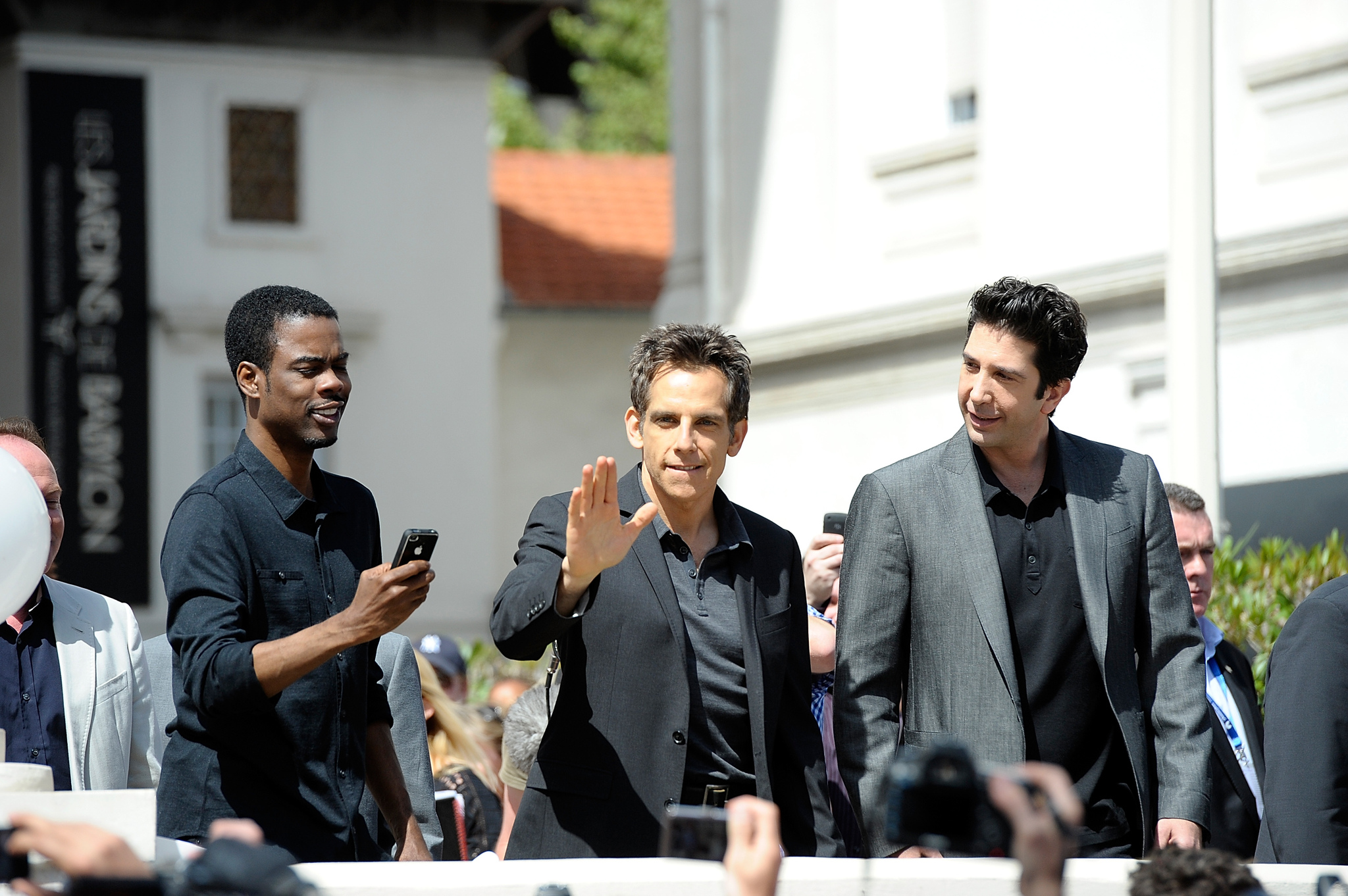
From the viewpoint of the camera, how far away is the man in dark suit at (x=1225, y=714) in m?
4.87

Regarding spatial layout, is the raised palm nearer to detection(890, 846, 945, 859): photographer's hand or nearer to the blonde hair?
detection(890, 846, 945, 859): photographer's hand

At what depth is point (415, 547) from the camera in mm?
3379

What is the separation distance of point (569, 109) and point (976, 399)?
35.2 m

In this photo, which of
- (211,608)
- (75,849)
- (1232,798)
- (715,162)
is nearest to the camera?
(75,849)

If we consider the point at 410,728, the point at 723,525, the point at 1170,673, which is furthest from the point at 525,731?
the point at 1170,673

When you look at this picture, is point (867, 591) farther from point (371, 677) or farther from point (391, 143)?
point (391, 143)

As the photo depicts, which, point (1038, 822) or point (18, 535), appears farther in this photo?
point (18, 535)

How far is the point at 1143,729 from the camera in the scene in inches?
150

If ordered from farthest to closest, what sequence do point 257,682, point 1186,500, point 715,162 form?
point 715,162
point 1186,500
point 257,682

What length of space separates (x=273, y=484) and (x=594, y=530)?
0.78m

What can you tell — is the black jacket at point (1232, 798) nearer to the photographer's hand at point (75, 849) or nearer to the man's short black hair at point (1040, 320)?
the man's short black hair at point (1040, 320)

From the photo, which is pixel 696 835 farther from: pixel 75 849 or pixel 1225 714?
pixel 1225 714

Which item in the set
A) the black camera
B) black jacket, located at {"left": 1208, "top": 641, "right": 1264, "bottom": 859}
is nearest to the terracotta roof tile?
black jacket, located at {"left": 1208, "top": 641, "right": 1264, "bottom": 859}

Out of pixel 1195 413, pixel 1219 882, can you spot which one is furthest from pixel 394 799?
pixel 1195 413
